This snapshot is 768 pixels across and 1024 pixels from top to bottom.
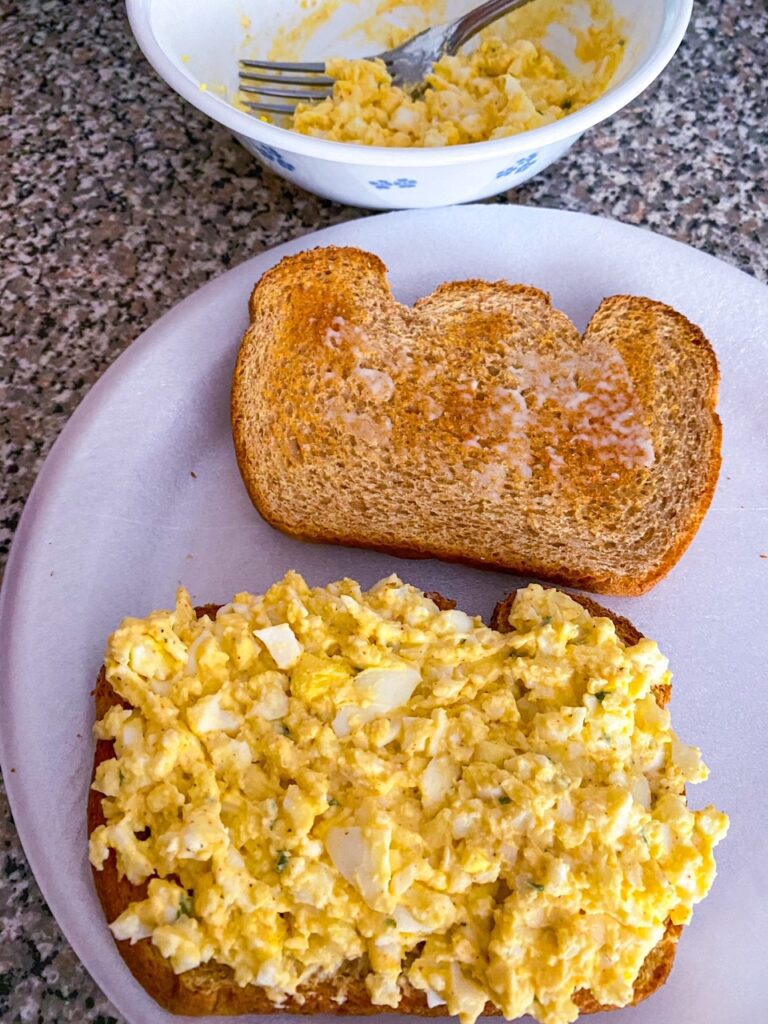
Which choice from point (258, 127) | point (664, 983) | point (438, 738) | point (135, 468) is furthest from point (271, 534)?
point (664, 983)

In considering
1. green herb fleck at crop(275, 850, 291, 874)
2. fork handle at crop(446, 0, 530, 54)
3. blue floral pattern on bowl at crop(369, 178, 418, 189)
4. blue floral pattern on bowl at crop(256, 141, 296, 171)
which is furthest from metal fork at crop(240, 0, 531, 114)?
green herb fleck at crop(275, 850, 291, 874)

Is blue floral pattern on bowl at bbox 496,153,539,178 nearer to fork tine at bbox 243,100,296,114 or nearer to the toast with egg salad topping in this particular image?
the toast with egg salad topping

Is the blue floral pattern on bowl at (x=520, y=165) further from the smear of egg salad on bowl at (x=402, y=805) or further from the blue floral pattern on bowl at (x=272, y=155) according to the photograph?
the smear of egg salad on bowl at (x=402, y=805)

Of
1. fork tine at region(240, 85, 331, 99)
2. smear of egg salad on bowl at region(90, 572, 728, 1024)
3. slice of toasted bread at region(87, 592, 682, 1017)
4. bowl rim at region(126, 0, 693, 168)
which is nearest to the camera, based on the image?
smear of egg salad on bowl at region(90, 572, 728, 1024)

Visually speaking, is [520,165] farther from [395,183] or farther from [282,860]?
[282,860]

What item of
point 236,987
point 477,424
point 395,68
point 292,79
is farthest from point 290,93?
point 236,987
